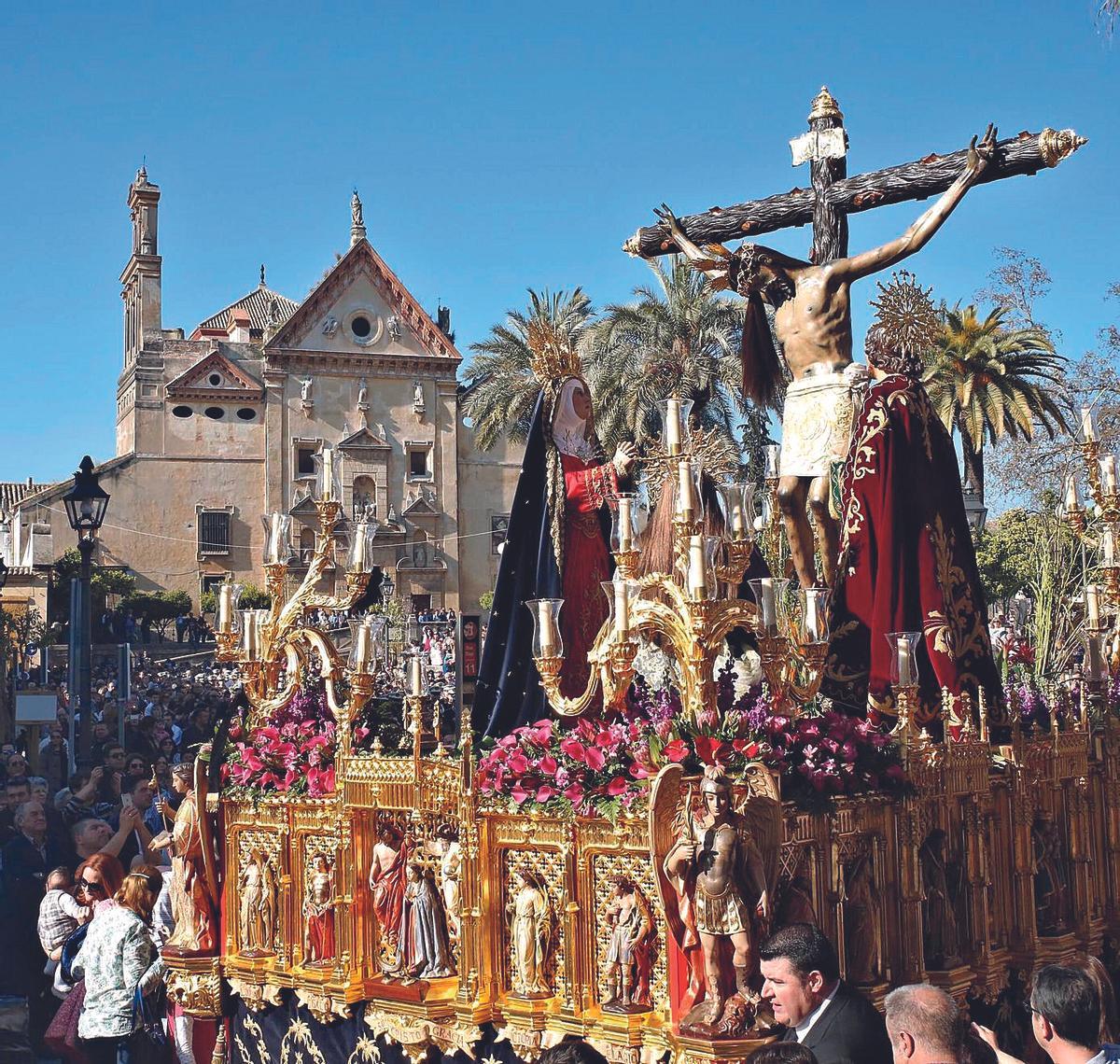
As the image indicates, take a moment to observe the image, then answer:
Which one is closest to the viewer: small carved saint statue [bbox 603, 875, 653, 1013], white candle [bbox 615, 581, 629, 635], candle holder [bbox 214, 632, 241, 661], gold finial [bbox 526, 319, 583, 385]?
small carved saint statue [bbox 603, 875, 653, 1013]

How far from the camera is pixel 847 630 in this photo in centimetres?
780

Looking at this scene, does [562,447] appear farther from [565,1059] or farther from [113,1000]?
[565,1059]

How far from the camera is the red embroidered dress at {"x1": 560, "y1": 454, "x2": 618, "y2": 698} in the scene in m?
8.88

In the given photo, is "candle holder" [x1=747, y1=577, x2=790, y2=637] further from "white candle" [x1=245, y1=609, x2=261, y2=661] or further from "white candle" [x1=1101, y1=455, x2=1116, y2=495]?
"white candle" [x1=1101, y1=455, x2=1116, y2=495]

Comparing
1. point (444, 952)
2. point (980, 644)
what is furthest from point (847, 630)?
point (444, 952)

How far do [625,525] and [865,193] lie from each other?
118 inches

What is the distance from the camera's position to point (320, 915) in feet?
24.1

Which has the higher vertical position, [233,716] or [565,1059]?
[233,716]

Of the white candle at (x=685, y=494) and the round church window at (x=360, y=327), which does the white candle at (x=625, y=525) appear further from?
the round church window at (x=360, y=327)

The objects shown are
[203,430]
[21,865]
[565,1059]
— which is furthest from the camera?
[203,430]

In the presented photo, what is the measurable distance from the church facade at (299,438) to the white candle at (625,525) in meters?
43.9

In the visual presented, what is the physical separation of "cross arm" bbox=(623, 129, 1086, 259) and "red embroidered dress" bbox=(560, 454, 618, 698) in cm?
162

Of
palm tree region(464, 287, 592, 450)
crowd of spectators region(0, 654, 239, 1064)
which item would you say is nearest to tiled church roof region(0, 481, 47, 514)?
palm tree region(464, 287, 592, 450)

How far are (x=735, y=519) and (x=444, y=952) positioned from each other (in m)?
2.58
